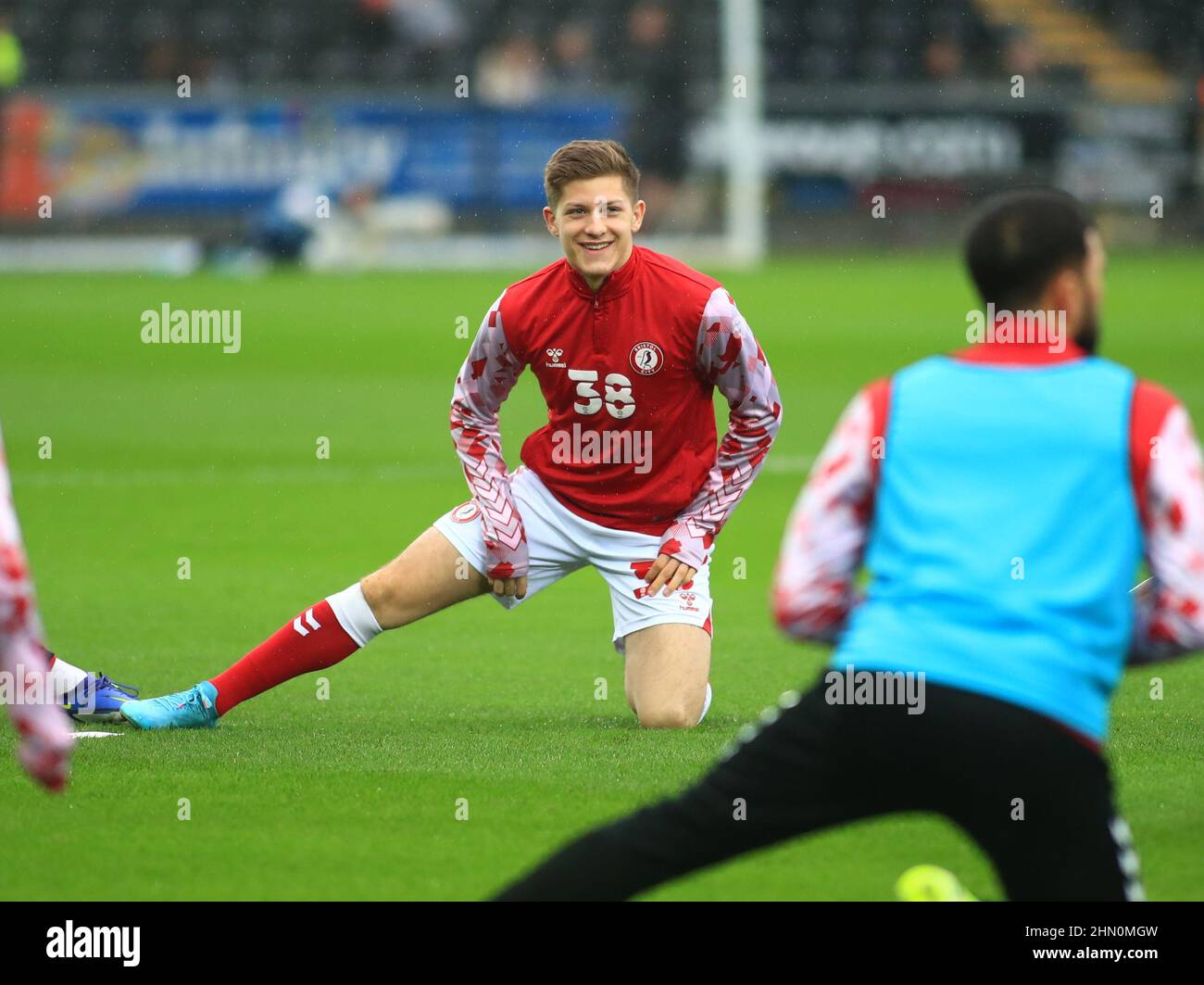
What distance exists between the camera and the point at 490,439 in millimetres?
6488

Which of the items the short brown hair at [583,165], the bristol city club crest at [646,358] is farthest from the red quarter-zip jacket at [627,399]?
the short brown hair at [583,165]

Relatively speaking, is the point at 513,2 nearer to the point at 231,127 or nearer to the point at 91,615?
the point at 231,127

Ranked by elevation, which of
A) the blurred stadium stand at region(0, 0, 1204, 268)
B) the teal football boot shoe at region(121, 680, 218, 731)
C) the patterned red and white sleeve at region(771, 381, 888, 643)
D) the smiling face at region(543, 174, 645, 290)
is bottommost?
the teal football boot shoe at region(121, 680, 218, 731)

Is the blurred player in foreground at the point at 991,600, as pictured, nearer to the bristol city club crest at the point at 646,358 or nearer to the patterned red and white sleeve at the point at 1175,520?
the patterned red and white sleeve at the point at 1175,520

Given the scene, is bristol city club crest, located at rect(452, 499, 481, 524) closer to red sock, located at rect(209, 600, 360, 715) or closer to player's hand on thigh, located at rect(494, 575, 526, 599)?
player's hand on thigh, located at rect(494, 575, 526, 599)

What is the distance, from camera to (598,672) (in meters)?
7.62

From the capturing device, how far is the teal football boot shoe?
248 inches

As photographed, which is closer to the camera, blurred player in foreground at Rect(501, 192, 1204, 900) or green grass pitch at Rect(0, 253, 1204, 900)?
blurred player in foreground at Rect(501, 192, 1204, 900)

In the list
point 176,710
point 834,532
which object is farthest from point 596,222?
point 834,532

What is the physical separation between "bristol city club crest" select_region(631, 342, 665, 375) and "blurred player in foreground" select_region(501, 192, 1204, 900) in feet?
9.69

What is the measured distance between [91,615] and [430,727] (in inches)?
112

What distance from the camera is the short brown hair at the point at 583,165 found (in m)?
6.13

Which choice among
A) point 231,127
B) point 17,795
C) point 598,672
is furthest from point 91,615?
point 231,127

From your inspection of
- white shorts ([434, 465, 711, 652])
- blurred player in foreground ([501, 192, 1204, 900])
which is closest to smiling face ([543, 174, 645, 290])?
white shorts ([434, 465, 711, 652])
